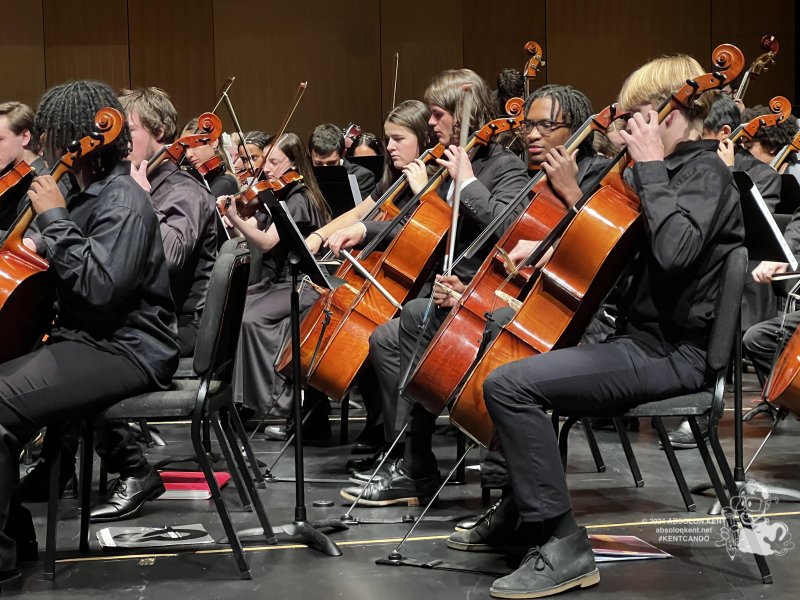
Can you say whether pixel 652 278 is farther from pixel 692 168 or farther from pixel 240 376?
pixel 240 376

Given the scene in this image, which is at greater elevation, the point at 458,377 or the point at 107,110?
the point at 107,110

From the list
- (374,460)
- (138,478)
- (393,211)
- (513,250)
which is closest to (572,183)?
(513,250)

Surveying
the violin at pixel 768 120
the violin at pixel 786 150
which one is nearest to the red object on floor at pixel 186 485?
the violin at pixel 768 120

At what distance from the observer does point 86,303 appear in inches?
94.3

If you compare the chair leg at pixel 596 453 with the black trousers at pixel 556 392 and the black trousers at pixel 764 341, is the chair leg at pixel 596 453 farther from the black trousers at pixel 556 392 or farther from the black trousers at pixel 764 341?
the black trousers at pixel 556 392

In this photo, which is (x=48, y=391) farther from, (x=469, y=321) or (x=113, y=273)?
(x=469, y=321)

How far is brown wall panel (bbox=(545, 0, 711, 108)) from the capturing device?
27.0 feet

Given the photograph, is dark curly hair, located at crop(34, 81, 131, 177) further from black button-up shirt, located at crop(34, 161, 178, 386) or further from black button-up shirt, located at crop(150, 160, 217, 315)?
black button-up shirt, located at crop(150, 160, 217, 315)

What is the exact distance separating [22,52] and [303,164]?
4.55 meters

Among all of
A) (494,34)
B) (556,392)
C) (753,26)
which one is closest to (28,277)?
(556,392)

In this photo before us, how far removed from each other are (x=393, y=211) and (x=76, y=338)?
57.2 inches

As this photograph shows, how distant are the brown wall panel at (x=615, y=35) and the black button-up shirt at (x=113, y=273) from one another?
6.27 metres

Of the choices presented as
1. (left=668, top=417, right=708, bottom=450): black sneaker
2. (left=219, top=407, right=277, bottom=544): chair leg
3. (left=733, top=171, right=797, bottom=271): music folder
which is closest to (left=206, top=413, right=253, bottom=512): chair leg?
(left=219, top=407, right=277, bottom=544): chair leg

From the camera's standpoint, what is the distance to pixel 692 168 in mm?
2314
